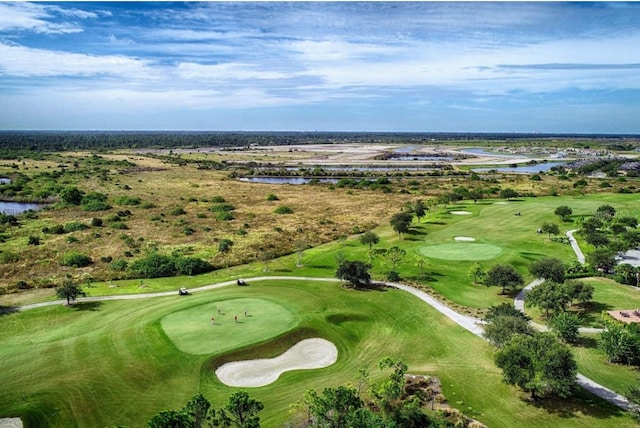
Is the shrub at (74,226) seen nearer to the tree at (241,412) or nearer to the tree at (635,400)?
the tree at (241,412)

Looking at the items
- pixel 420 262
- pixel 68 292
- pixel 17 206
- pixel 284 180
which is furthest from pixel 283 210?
pixel 17 206

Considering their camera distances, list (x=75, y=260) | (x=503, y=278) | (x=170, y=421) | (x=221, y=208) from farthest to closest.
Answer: (x=221, y=208) → (x=75, y=260) → (x=503, y=278) → (x=170, y=421)

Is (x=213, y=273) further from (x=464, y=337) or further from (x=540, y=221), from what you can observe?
(x=540, y=221)

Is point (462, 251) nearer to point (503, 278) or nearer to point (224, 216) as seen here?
point (503, 278)

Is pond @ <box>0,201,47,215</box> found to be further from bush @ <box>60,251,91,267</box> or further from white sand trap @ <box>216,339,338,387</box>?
white sand trap @ <box>216,339,338,387</box>

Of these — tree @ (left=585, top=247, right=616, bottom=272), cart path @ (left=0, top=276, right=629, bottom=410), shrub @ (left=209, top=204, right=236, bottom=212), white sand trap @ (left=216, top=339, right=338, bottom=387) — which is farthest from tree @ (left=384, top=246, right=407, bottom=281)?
shrub @ (left=209, top=204, right=236, bottom=212)

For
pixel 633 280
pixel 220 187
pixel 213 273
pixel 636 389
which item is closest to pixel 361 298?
pixel 213 273
